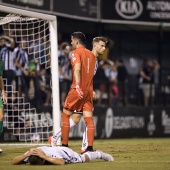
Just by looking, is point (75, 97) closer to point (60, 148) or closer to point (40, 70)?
point (60, 148)

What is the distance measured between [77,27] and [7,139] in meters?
8.76

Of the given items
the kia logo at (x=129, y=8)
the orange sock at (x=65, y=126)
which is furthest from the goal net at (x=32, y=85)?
the kia logo at (x=129, y=8)

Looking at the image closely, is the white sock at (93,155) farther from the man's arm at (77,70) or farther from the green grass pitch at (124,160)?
the man's arm at (77,70)

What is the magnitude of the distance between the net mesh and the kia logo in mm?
6854

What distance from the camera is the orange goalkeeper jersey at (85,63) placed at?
42.3 feet

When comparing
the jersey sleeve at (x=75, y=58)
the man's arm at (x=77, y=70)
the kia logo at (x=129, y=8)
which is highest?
the kia logo at (x=129, y=8)

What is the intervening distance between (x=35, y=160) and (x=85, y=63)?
8.27 ft

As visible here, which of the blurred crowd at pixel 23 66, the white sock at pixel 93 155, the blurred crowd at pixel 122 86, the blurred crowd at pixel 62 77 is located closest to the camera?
the white sock at pixel 93 155

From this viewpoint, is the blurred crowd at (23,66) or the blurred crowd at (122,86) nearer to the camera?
the blurred crowd at (23,66)

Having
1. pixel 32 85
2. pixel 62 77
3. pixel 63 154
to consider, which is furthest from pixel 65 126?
pixel 62 77

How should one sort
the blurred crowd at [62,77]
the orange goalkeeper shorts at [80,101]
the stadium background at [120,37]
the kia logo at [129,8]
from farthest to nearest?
1. the kia logo at [129,8]
2. the stadium background at [120,37]
3. the blurred crowd at [62,77]
4. the orange goalkeeper shorts at [80,101]

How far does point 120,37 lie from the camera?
2964cm

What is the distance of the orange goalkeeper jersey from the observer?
42.3 feet

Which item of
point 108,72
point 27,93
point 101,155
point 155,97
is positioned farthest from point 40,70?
point 101,155
